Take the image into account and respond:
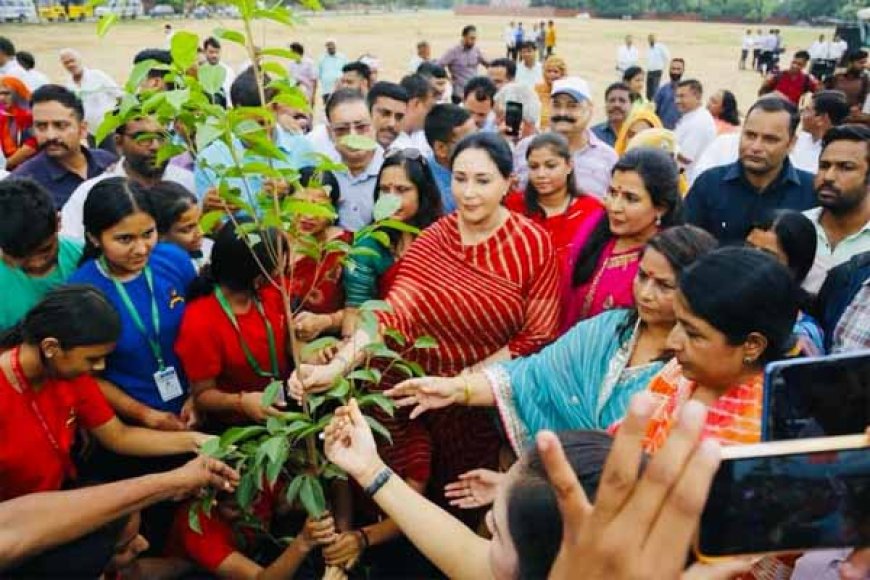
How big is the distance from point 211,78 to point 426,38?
34.2m

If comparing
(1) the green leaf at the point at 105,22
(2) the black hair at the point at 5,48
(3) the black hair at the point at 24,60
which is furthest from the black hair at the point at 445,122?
(3) the black hair at the point at 24,60

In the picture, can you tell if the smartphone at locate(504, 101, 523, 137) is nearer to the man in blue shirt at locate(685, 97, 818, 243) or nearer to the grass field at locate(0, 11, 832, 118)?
the man in blue shirt at locate(685, 97, 818, 243)

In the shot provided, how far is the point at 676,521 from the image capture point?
0.81m

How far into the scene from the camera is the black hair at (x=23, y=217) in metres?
2.41

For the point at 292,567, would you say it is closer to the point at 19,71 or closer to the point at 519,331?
the point at 519,331

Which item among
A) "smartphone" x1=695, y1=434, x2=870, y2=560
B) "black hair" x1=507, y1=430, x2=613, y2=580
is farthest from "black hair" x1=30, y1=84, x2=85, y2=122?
"smartphone" x1=695, y1=434, x2=870, y2=560

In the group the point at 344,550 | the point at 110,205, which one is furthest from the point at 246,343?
the point at 344,550

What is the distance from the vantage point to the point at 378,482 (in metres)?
1.60

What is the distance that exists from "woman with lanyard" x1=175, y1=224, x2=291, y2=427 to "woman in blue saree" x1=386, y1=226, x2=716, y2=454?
538 millimetres

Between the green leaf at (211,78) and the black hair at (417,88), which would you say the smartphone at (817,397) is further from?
the black hair at (417,88)

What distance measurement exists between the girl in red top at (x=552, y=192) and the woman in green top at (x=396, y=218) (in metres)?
0.48

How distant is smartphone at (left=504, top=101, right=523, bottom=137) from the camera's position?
5152mm

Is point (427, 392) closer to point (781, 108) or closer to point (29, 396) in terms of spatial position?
point (29, 396)

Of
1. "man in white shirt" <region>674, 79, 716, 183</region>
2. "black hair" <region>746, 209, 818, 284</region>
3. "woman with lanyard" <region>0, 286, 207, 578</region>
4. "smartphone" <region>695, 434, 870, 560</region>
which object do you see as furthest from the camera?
"man in white shirt" <region>674, 79, 716, 183</region>
